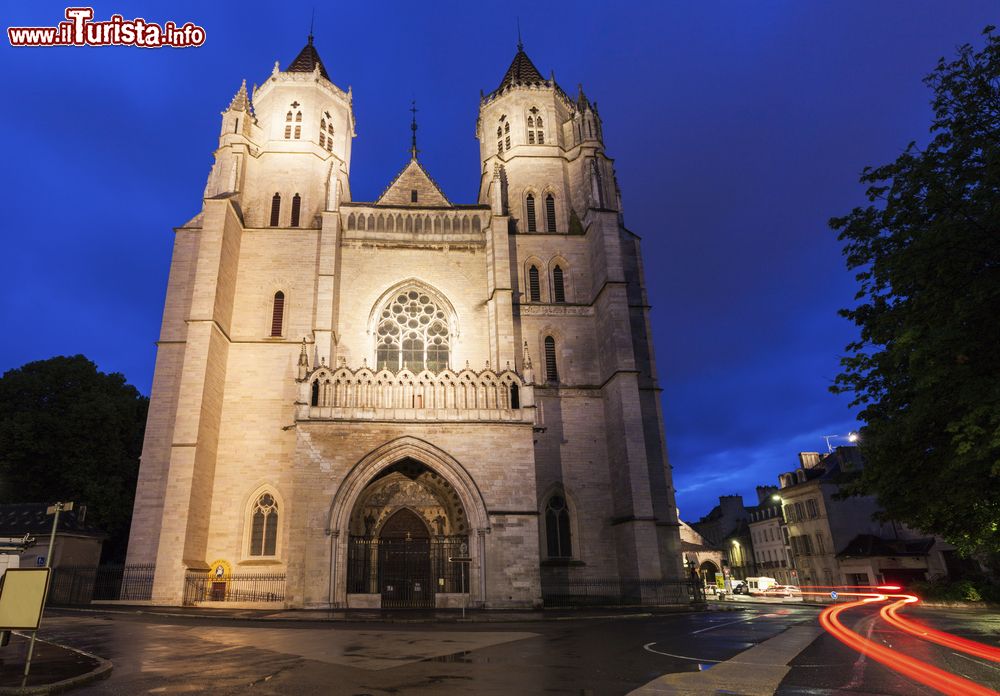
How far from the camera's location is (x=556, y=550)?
2331 centimetres

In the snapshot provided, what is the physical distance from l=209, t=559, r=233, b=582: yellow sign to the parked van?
32793 mm

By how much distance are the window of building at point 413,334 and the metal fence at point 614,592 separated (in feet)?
33.2

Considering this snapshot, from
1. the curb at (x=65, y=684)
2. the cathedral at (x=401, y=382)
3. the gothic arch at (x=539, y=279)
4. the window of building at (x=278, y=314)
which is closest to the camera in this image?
the curb at (x=65, y=684)

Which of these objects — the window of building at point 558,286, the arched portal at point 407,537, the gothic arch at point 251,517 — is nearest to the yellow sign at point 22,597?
the arched portal at point 407,537

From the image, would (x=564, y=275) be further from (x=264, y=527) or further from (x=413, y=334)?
(x=264, y=527)

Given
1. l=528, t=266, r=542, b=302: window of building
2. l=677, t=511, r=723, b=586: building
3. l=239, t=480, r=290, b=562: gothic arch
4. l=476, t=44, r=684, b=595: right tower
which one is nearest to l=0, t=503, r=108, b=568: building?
l=239, t=480, r=290, b=562: gothic arch

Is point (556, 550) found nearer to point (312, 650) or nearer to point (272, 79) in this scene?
point (312, 650)

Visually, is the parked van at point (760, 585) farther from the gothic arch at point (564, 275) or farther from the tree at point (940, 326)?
the tree at point (940, 326)

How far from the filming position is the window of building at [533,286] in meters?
27.4

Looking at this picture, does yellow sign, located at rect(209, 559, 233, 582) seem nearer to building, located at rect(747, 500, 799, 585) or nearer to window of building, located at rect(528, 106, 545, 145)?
window of building, located at rect(528, 106, 545, 145)

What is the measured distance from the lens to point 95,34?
1619 centimetres

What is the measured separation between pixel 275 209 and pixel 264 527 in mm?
14774

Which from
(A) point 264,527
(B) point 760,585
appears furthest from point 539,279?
(B) point 760,585

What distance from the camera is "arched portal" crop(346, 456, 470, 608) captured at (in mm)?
20078
